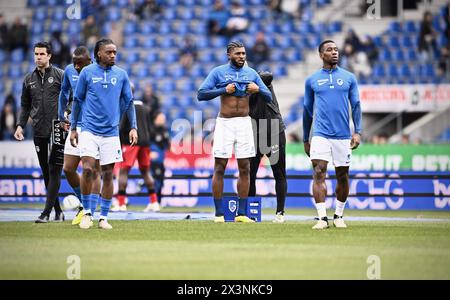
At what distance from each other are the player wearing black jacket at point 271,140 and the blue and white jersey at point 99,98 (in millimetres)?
2918

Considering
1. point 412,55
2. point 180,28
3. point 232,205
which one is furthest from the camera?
point 180,28

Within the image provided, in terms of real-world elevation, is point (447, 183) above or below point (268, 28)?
below

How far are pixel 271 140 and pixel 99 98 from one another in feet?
10.7

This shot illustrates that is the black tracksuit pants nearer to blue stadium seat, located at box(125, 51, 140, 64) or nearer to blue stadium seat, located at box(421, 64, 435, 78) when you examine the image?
blue stadium seat, located at box(421, 64, 435, 78)

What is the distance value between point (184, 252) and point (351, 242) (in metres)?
2.29

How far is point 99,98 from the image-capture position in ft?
43.5

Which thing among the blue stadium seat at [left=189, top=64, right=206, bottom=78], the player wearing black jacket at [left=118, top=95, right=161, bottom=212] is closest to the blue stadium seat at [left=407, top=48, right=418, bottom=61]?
the blue stadium seat at [left=189, top=64, right=206, bottom=78]

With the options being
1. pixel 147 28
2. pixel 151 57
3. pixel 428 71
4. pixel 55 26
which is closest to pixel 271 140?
pixel 428 71

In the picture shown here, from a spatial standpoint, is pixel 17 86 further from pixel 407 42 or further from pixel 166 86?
pixel 407 42

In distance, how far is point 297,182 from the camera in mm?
21141

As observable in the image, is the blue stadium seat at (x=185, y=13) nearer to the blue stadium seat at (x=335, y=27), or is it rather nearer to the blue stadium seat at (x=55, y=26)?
the blue stadium seat at (x=55, y=26)

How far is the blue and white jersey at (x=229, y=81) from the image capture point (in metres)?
14.5

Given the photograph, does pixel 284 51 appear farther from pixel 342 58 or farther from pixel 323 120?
pixel 323 120
